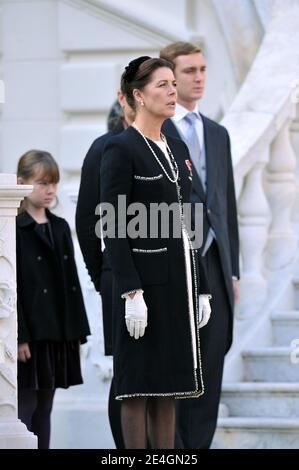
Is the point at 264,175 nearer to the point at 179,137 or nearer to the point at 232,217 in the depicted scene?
the point at 232,217

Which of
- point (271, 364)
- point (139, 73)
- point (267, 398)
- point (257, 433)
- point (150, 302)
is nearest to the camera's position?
point (150, 302)

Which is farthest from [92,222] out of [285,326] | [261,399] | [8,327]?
[285,326]

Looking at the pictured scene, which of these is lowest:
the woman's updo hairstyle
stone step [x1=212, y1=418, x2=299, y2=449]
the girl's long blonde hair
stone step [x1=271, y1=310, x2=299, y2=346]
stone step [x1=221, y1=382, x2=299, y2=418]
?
stone step [x1=212, y1=418, x2=299, y2=449]

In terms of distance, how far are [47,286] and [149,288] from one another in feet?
3.75

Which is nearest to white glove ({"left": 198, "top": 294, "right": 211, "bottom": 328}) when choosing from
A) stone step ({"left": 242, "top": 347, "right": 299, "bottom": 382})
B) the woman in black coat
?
the woman in black coat

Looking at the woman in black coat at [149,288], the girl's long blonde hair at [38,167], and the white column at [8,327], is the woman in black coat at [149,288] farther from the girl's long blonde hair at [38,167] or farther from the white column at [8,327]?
the girl's long blonde hair at [38,167]

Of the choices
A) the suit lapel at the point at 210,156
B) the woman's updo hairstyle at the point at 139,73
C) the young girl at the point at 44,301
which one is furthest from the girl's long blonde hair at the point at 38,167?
the woman's updo hairstyle at the point at 139,73

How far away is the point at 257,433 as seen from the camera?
7586 millimetres

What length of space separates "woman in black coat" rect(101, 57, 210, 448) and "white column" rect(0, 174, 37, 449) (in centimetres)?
34

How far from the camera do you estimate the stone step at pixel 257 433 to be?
7.51 meters

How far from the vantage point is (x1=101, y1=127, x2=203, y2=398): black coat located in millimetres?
6258

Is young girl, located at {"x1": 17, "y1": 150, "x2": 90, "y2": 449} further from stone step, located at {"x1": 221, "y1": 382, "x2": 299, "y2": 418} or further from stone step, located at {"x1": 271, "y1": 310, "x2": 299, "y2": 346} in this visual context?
stone step, located at {"x1": 271, "y1": 310, "x2": 299, "y2": 346}
